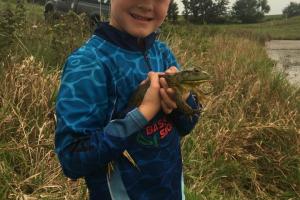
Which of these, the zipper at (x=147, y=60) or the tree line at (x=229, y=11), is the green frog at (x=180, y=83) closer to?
the zipper at (x=147, y=60)

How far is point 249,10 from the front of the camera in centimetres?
4775

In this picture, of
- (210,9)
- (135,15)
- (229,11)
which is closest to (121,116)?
(135,15)

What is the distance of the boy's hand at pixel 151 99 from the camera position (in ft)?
5.11

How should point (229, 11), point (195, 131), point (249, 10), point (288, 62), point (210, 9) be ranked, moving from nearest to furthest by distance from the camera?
1. point (195, 131)
2. point (288, 62)
3. point (210, 9)
4. point (229, 11)
5. point (249, 10)

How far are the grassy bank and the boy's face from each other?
1.66m

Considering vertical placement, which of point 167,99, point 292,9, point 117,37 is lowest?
point 292,9

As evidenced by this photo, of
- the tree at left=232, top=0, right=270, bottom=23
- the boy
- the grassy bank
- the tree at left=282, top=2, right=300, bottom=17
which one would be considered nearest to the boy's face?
the boy

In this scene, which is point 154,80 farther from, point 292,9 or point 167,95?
point 292,9

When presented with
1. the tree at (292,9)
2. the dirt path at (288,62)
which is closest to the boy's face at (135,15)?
the dirt path at (288,62)

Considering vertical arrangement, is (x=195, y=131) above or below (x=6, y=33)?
below

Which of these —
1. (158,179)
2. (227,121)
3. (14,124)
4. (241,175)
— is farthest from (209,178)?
(158,179)

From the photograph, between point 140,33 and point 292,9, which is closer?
point 140,33

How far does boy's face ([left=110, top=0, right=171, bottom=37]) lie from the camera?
1.69 meters

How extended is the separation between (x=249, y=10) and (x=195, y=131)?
1776 inches
